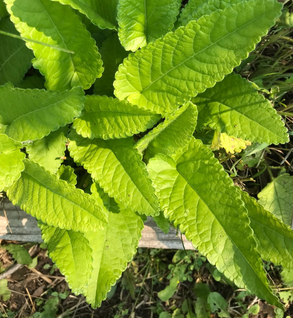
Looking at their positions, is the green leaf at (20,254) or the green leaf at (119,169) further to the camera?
the green leaf at (20,254)

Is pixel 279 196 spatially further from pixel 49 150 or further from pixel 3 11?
pixel 3 11

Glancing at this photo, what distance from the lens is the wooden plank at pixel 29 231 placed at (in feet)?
5.32

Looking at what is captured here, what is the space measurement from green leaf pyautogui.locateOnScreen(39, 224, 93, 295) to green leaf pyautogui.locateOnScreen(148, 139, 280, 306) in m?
0.34

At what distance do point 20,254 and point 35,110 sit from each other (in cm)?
131

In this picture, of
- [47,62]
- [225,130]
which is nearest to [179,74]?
[225,130]

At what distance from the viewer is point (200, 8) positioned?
3.66ft

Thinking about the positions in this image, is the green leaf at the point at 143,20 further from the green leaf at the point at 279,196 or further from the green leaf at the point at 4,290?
the green leaf at the point at 4,290

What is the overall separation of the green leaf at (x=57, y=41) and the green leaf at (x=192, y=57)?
6.0 inches

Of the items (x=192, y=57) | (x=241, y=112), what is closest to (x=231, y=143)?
(x=241, y=112)

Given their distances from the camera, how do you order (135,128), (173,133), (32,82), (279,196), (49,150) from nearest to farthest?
(135,128)
(173,133)
(49,150)
(32,82)
(279,196)

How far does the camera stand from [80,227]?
1.03 meters

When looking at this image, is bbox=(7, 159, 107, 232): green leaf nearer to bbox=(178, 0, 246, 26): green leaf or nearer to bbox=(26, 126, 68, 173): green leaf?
bbox=(26, 126, 68, 173): green leaf

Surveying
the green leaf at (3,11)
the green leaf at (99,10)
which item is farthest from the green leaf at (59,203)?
the green leaf at (3,11)

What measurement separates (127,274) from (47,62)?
1410 millimetres
